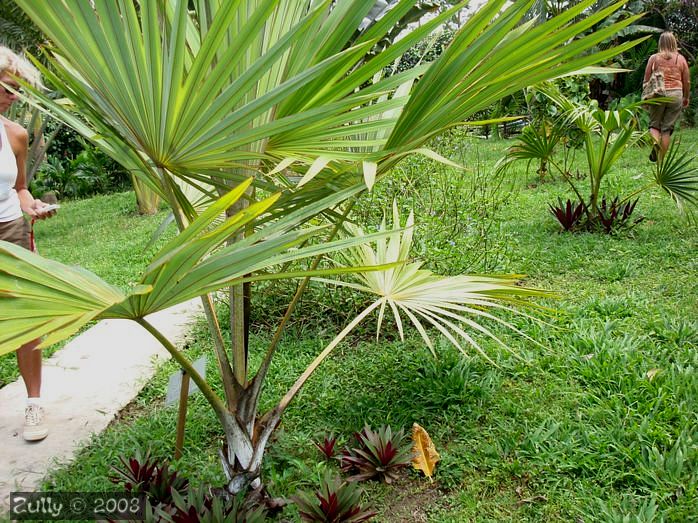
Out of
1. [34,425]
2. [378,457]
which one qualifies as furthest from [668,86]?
[34,425]

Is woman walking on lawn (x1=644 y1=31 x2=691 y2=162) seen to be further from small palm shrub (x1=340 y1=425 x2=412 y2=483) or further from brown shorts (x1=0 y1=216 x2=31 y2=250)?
brown shorts (x1=0 y1=216 x2=31 y2=250)

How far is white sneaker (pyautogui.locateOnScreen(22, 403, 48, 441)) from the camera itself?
2707 mm

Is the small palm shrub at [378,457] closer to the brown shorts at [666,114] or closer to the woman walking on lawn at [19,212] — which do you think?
the woman walking on lawn at [19,212]

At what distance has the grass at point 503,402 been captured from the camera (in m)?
2.08

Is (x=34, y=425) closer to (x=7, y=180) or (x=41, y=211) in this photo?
(x=41, y=211)

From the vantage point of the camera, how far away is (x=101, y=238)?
742 centimetres

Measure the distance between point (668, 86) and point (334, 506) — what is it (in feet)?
23.7

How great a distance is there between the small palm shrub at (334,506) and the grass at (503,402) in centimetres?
21

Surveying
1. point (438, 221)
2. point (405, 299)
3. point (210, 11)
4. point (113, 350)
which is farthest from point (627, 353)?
point (113, 350)

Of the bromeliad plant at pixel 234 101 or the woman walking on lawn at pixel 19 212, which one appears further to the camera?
the woman walking on lawn at pixel 19 212

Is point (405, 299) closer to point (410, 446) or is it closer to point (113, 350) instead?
point (410, 446)

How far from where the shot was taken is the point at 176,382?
7.05 feet

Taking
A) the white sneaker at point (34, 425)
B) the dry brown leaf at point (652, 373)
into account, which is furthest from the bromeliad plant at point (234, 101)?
the dry brown leaf at point (652, 373)

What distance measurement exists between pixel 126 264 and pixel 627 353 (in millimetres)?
4437
